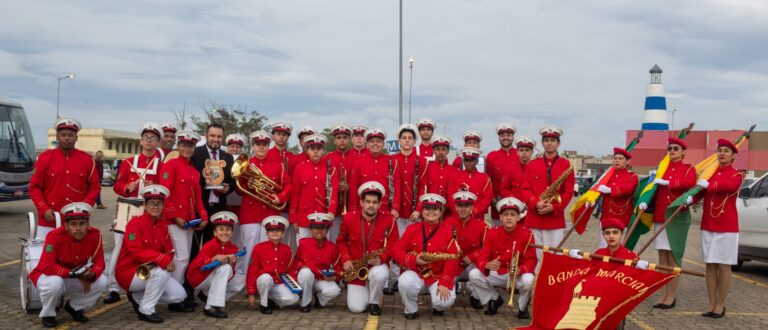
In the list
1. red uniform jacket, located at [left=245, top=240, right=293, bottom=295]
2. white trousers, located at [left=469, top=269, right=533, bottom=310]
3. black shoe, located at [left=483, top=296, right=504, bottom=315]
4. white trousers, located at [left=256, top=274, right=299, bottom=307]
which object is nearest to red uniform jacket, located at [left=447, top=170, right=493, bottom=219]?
white trousers, located at [left=469, top=269, right=533, bottom=310]

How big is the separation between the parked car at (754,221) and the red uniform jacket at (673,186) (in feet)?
10.8

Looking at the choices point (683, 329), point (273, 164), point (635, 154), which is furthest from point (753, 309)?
point (635, 154)

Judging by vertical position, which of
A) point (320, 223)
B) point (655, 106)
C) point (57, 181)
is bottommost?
point (320, 223)

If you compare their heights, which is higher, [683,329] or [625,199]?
[625,199]

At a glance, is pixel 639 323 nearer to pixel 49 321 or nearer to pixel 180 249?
pixel 180 249

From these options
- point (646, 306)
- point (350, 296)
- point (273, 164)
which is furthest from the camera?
point (273, 164)

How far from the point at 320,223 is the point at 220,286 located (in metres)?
1.33

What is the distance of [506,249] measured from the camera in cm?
756

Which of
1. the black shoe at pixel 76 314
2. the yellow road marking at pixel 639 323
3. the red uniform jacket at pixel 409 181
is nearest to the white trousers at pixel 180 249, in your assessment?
the black shoe at pixel 76 314

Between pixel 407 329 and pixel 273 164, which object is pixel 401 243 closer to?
pixel 407 329

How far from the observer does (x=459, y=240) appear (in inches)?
308

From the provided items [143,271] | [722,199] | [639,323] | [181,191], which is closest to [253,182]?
[181,191]

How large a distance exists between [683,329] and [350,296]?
11.6 feet

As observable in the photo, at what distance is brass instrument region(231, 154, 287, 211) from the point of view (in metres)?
8.16
